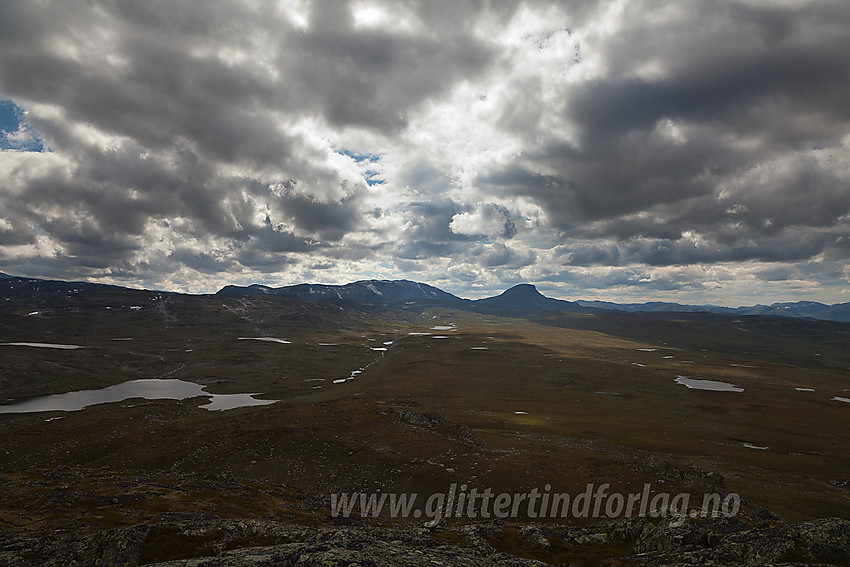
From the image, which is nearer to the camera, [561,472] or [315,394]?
[561,472]

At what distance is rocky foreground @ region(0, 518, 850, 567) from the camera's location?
1816 centimetres

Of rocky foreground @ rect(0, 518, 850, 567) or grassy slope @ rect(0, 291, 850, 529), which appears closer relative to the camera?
rocky foreground @ rect(0, 518, 850, 567)

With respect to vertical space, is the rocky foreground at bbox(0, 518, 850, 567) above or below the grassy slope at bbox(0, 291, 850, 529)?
above

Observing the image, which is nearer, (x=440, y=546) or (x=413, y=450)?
(x=440, y=546)

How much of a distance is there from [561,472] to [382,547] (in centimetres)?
3716

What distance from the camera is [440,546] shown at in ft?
80.8

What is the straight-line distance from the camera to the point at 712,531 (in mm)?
24281

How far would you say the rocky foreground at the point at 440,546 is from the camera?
18156 millimetres

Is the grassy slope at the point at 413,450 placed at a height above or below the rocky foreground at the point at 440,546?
below

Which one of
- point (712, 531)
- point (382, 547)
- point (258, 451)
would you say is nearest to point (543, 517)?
point (712, 531)

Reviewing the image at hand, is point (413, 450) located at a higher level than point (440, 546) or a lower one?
lower

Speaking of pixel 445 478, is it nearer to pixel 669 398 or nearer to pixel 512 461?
pixel 512 461

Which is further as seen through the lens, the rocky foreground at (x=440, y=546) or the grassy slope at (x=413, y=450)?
the grassy slope at (x=413, y=450)

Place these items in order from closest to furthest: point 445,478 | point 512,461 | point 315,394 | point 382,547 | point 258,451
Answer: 1. point 382,547
2. point 445,478
3. point 512,461
4. point 258,451
5. point 315,394
